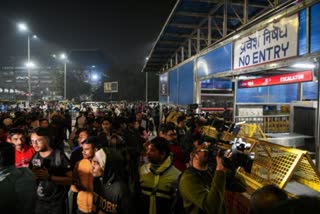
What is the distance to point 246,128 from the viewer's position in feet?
28.0

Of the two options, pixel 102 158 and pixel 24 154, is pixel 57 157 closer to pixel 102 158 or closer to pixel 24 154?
pixel 102 158

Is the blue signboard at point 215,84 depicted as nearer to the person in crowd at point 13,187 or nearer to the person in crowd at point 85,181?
the person in crowd at point 85,181

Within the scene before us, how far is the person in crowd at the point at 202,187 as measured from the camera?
7.50ft

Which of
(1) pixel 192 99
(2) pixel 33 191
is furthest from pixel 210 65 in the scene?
(2) pixel 33 191

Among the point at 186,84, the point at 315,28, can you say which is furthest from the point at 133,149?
the point at 186,84

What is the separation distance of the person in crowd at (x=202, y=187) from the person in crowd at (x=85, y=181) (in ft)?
3.71

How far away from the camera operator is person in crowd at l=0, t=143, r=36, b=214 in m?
1.40

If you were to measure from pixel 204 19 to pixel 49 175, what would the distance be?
12.5m

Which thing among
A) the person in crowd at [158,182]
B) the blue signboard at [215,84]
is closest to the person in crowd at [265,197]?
the person in crowd at [158,182]

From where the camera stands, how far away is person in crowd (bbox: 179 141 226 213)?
2.29m

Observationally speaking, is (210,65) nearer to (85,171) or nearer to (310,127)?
(310,127)

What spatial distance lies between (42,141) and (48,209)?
2.91ft

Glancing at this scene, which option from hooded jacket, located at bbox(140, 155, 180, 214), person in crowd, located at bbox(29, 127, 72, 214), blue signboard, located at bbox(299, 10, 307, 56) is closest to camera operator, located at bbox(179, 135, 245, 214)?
hooded jacket, located at bbox(140, 155, 180, 214)

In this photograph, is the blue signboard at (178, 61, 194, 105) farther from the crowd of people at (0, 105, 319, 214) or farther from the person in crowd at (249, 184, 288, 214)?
the person in crowd at (249, 184, 288, 214)
